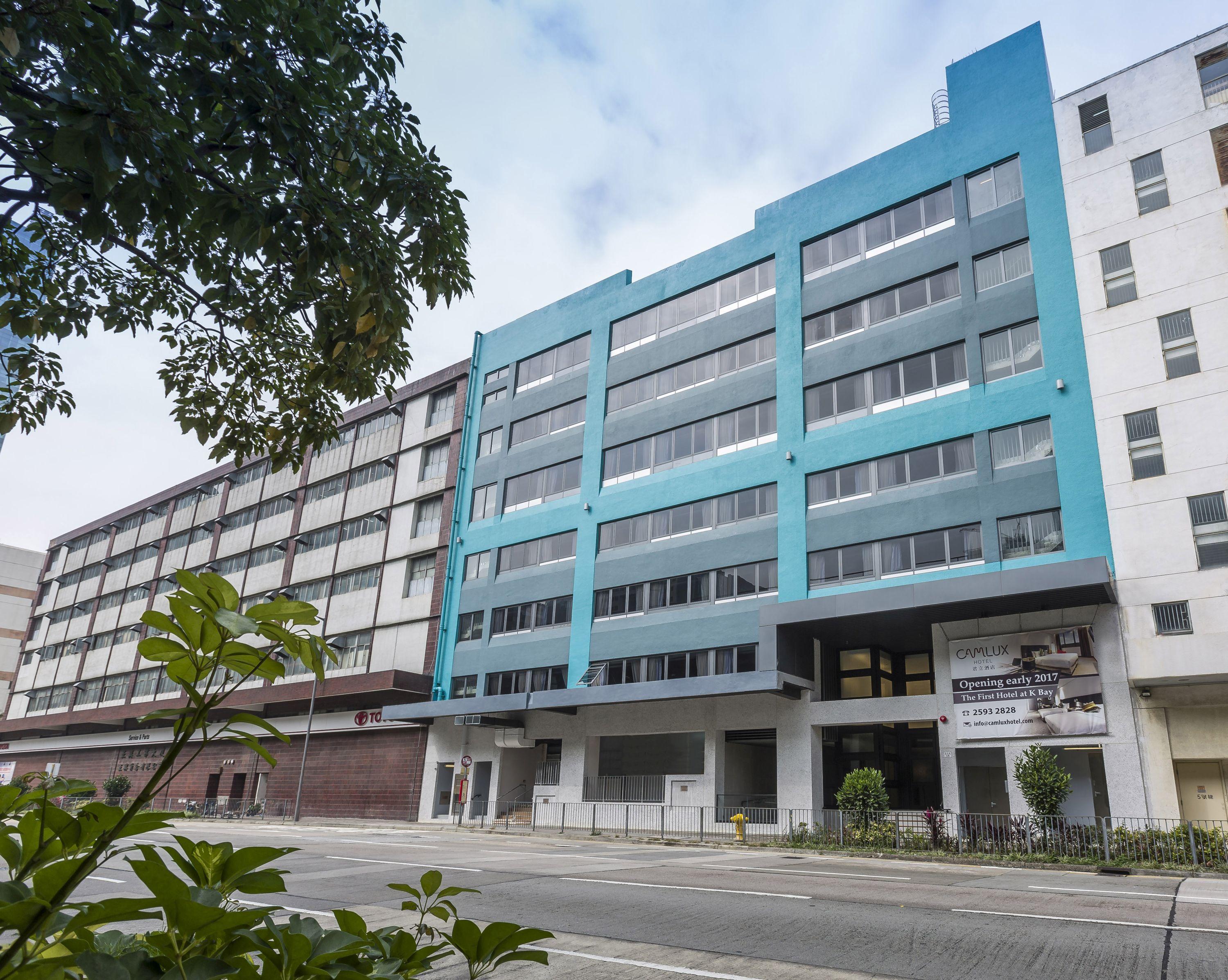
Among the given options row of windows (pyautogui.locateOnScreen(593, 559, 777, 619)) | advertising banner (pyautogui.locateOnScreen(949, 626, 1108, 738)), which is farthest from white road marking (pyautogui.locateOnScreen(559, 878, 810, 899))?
row of windows (pyautogui.locateOnScreen(593, 559, 777, 619))

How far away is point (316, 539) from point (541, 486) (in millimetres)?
17919

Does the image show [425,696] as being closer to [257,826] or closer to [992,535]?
[257,826]

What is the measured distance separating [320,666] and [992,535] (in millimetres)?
27656

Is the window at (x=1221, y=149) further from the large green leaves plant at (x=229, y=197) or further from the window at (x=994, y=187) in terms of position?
the large green leaves plant at (x=229, y=197)

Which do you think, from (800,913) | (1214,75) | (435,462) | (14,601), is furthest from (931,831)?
(14,601)

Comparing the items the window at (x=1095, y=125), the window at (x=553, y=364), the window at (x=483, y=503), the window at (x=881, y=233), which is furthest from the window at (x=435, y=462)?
the window at (x=1095, y=125)

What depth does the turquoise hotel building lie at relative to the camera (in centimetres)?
2572

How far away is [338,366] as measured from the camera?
6.43m

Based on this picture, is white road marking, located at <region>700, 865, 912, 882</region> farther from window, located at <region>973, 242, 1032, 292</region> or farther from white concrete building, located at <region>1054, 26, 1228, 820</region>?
window, located at <region>973, 242, 1032, 292</region>

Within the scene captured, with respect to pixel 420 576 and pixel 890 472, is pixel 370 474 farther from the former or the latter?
pixel 890 472

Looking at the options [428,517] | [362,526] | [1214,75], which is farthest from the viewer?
[362,526]

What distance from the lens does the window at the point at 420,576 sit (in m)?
43.7

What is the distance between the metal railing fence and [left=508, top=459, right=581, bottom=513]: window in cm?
1386

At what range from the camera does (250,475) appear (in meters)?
58.8
